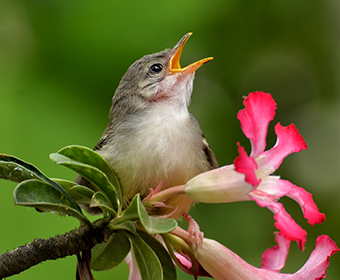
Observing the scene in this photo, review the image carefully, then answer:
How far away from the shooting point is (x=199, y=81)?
2277 millimetres

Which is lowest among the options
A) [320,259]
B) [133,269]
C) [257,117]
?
[133,269]

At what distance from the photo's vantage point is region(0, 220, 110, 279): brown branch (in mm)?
926

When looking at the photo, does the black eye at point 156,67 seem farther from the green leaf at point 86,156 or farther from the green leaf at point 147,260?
the green leaf at point 147,260

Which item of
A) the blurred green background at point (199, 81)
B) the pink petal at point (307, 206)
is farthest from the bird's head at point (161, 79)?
the pink petal at point (307, 206)

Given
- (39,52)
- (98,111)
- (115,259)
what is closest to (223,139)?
(98,111)

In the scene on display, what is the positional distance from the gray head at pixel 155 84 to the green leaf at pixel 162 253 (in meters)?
0.57

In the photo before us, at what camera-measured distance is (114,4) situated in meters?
2.14

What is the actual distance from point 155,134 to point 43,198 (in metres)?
0.47

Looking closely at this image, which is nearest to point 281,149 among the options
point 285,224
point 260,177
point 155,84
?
point 260,177

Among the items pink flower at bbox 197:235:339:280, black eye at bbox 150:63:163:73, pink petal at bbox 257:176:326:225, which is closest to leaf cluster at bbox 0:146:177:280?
pink flower at bbox 197:235:339:280

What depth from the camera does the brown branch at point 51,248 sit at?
3.04ft

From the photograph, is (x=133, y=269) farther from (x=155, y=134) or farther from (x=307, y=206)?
(x=307, y=206)

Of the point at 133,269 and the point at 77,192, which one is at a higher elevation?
the point at 77,192

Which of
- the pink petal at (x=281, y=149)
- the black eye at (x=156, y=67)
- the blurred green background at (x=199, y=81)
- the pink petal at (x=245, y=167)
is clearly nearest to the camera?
the pink petal at (x=245, y=167)
